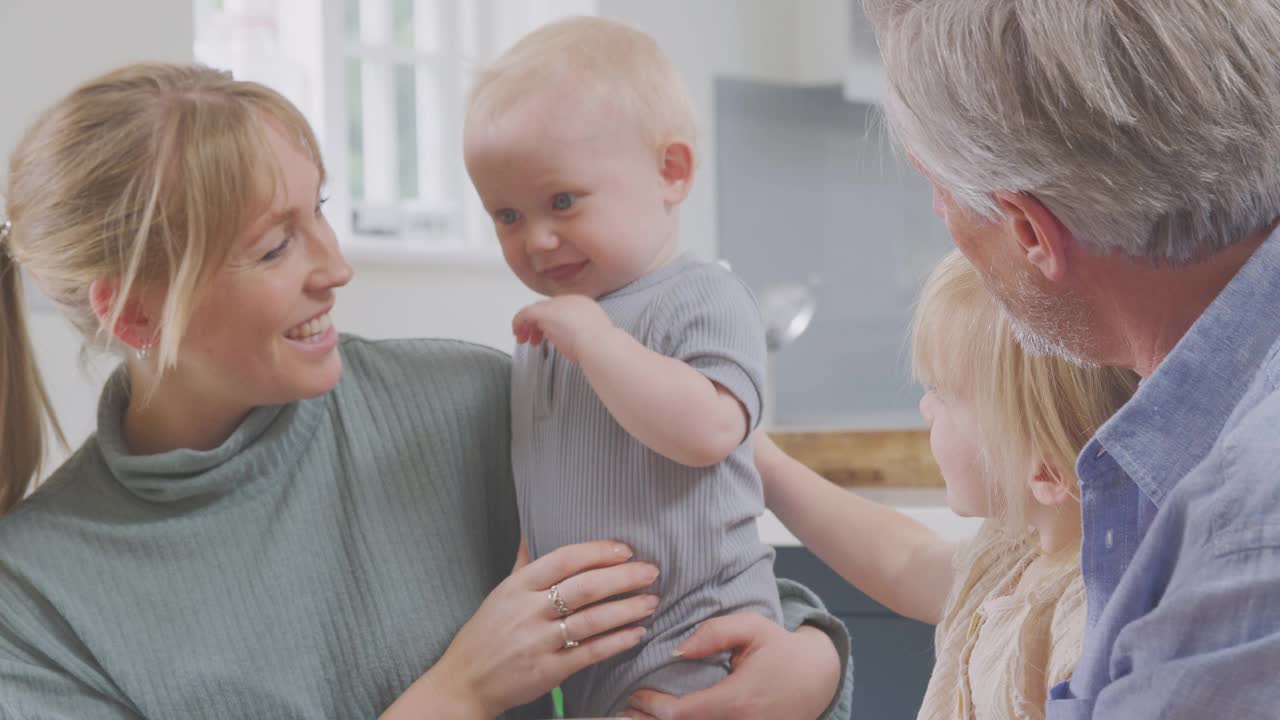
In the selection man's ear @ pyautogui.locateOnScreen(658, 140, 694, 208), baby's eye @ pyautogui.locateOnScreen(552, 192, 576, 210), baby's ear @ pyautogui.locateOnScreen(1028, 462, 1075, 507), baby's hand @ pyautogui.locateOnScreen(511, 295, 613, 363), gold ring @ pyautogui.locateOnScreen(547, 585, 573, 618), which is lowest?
gold ring @ pyautogui.locateOnScreen(547, 585, 573, 618)

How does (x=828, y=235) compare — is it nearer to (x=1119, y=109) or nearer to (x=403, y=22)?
(x=403, y=22)

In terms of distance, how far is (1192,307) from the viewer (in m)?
0.87

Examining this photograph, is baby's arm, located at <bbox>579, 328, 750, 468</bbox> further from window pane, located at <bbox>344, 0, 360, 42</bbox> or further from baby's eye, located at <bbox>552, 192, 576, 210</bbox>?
window pane, located at <bbox>344, 0, 360, 42</bbox>

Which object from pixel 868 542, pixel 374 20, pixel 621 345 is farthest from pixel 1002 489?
pixel 374 20

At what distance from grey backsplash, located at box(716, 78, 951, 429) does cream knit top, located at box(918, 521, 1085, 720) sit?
484 cm

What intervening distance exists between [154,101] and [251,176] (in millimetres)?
130

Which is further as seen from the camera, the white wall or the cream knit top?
the white wall

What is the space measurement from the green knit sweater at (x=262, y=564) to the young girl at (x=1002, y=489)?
16 cm

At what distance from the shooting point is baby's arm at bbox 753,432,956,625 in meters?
1.45

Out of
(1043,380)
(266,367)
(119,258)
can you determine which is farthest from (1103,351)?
(119,258)

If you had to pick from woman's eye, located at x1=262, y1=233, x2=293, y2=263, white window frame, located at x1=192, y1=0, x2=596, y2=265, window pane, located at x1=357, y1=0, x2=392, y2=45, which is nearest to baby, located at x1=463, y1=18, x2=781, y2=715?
woman's eye, located at x1=262, y1=233, x2=293, y2=263

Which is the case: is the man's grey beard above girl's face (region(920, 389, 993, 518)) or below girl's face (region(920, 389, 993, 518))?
above

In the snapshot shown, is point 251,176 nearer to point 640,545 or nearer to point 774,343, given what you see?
point 640,545

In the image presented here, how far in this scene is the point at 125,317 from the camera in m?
1.29
